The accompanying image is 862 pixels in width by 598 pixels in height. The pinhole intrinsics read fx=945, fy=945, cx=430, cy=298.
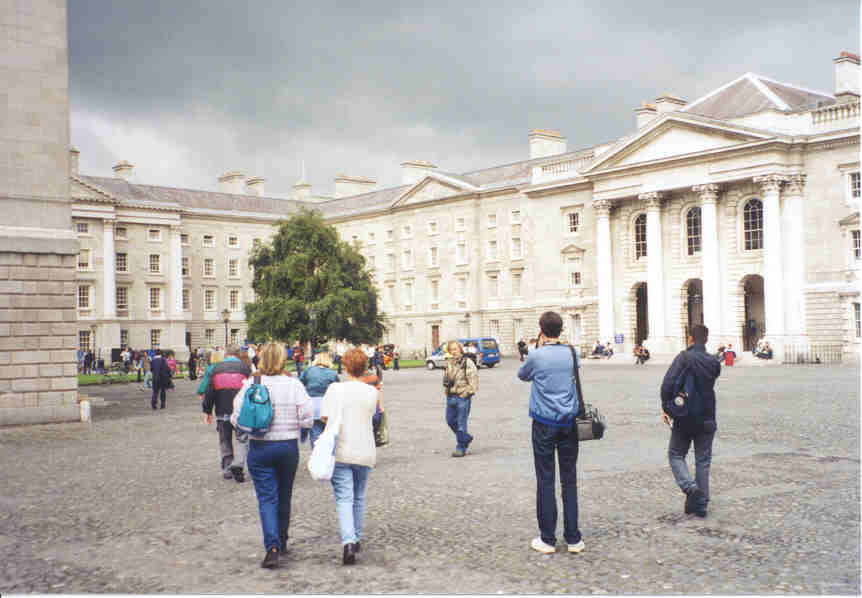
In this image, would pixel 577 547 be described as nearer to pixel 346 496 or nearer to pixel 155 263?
pixel 346 496

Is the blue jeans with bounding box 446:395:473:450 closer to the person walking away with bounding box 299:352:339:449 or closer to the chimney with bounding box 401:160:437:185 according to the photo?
the person walking away with bounding box 299:352:339:449

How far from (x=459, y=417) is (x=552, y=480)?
21.0 ft

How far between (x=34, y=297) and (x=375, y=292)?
127 feet

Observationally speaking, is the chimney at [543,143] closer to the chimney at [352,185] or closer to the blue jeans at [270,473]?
the chimney at [352,185]

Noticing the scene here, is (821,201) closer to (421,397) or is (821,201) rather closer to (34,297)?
(421,397)

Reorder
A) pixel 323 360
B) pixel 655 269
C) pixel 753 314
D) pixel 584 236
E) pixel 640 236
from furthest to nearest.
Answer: pixel 584 236
pixel 640 236
pixel 655 269
pixel 753 314
pixel 323 360

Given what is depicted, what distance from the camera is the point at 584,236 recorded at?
65.1m

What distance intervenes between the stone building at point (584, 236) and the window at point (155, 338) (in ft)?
0.54

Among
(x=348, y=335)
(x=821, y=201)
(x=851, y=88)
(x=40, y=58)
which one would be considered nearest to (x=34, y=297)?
(x=40, y=58)

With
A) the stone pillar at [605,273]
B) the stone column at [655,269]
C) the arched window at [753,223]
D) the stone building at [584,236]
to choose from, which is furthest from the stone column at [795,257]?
the stone pillar at [605,273]

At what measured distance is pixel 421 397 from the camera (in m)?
29.0

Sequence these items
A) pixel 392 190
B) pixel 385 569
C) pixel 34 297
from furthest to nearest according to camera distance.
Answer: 1. pixel 392 190
2. pixel 34 297
3. pixel 385 569

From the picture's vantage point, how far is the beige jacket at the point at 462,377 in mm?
14414

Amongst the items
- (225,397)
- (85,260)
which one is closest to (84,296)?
(85,260)
